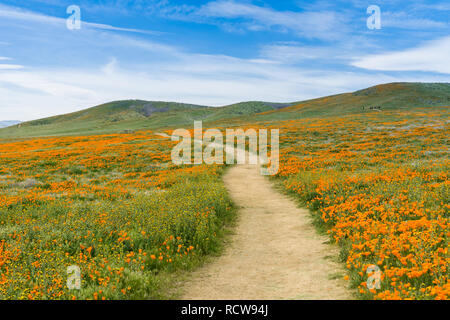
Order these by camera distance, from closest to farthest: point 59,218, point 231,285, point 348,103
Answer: point 231,285 → point 59,218 → point 348,103

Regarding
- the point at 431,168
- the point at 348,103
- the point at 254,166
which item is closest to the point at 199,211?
the point at 431,168

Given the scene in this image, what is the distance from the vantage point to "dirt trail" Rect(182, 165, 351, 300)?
232 inches

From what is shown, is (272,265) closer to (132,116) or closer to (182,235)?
(182,235)

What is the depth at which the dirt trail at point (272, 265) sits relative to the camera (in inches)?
232

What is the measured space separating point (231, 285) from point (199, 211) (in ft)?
13.3

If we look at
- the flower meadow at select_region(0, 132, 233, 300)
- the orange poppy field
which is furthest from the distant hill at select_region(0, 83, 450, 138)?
the flower meadow at select_region(0, 132, 233, 300)

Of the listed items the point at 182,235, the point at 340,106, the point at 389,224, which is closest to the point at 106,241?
the point at 182,235

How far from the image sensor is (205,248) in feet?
26.4

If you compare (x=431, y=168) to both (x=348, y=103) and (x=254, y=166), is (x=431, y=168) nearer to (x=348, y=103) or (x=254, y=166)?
(x=254, y=166)

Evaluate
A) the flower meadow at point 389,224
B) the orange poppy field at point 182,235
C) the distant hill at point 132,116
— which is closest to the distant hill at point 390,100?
the distant hill at point 132,116

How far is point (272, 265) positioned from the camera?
7273 millimetres

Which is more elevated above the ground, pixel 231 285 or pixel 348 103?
pixel 348 103

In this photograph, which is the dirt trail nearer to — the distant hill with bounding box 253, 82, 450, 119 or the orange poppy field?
the orange poppy field
